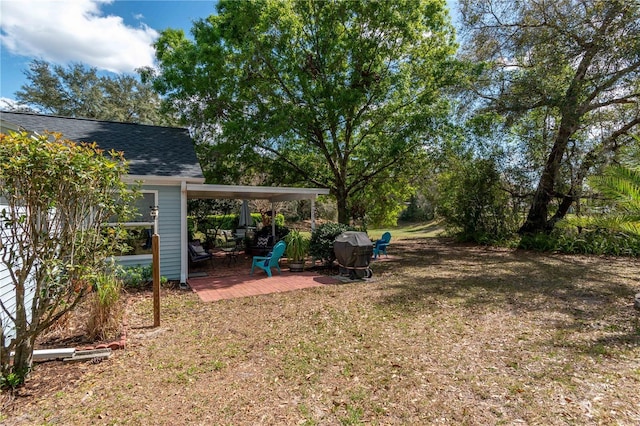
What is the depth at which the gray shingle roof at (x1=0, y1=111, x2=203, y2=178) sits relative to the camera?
775 cm

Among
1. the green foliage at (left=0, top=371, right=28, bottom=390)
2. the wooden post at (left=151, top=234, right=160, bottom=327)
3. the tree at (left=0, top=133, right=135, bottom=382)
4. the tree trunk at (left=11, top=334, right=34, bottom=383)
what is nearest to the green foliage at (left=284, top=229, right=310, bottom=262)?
the wooden post at (left=151, top=234, right=160, bottom=327)

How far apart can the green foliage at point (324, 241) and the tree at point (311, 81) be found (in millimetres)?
3909

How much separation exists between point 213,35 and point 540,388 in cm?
1273

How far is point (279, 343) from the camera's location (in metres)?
4.32

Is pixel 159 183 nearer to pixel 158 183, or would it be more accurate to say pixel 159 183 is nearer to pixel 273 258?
pixel 158 183

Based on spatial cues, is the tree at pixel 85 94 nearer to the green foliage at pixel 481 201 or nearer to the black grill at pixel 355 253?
the green foliage at pixel 481 201

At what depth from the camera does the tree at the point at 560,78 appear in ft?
31.4

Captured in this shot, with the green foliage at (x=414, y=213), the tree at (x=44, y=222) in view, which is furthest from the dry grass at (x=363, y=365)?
the green foliage at (x=414, y=213)

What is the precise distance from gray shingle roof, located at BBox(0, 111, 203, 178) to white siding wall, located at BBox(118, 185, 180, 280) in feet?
1.70

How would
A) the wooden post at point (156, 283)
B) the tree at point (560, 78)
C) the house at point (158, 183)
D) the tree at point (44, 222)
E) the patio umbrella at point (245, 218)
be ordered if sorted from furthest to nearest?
the patio umbrella at point (245, 218), the tree at point (560, 78), the house at point (158, 183), the wooden post at point (156, 283), the tree at point (44, 222)

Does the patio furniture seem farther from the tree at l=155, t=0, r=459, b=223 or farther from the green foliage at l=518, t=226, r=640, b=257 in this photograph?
the green foliage at l=518, t=226, r=640, b=257

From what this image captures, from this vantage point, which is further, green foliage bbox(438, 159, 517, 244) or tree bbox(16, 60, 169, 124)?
tree bbox(16, 60, 169, 124)

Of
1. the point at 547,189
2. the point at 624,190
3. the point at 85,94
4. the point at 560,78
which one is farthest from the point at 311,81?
the point at 85,94

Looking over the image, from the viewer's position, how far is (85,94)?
25.0m
